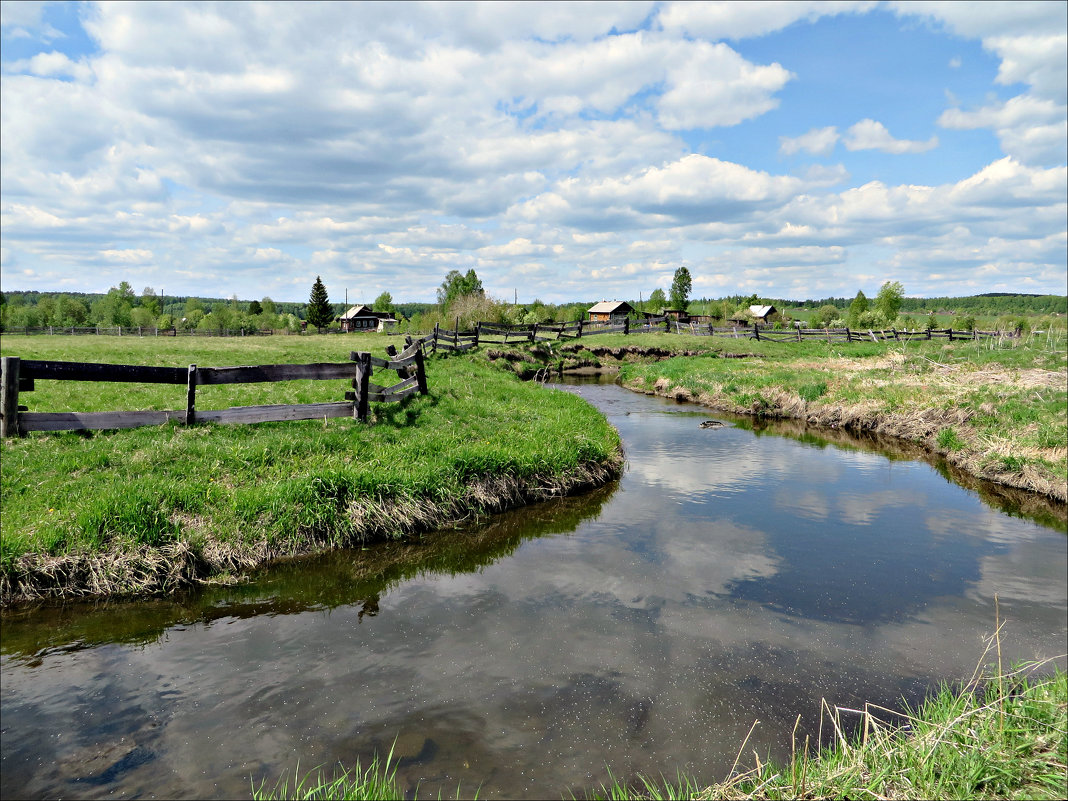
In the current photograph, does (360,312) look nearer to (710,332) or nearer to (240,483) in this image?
(710,332)

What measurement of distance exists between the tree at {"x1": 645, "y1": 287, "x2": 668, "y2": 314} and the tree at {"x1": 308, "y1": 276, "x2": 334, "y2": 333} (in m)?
67.7

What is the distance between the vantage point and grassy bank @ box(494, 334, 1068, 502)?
15883mm

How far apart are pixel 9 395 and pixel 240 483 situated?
4832 millimetres

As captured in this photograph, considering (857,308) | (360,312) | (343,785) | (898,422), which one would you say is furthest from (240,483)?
(360,312)

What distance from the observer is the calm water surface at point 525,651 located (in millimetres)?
5465

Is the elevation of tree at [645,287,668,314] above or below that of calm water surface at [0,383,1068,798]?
above

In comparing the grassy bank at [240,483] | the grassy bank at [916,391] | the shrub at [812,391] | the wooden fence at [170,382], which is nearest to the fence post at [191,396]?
the wooden fence at [170,382]

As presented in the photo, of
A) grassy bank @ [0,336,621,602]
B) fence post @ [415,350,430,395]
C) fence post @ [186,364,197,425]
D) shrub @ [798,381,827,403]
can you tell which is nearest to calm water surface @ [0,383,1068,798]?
grassy bank @ [0,336,621,602]

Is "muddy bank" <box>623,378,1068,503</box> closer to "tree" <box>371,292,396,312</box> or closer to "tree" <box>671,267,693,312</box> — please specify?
"tree" <box>671,267,693,312</box>

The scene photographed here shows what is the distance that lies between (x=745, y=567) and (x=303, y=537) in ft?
25.6

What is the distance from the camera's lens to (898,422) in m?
21.1

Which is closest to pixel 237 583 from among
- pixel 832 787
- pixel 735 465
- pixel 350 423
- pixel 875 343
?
pixel 350 423

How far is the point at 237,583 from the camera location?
8859 millimetres

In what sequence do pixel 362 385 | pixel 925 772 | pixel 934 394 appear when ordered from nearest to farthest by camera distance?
pixel 925 772 → pixel 362 385 → pixel 934 394
